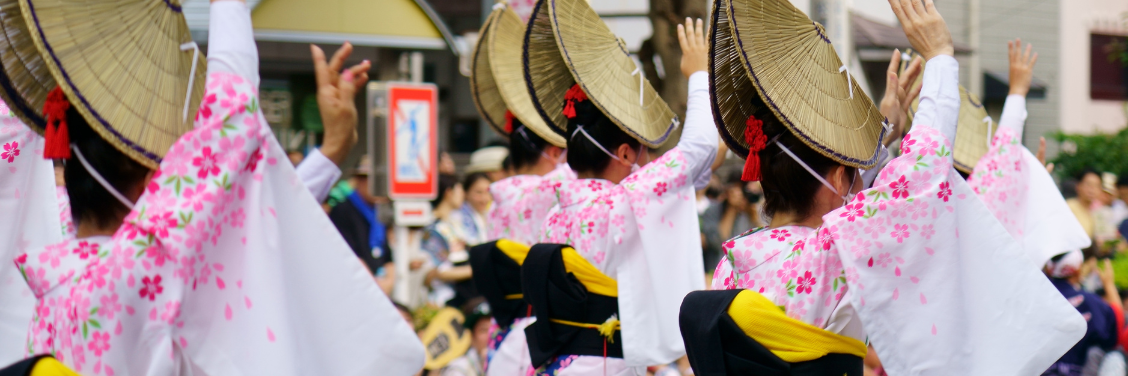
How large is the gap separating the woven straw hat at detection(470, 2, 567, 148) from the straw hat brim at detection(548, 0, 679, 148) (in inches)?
28.0

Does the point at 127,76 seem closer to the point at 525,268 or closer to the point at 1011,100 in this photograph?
the point at 525,268

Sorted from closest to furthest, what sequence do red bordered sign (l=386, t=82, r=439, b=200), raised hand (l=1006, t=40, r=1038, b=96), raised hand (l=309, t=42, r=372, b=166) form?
raised hand (l=309, t=42, r=372, b=166) → raised hand (l=1006, t=40, r=1038, b=96) → red bordered sign (l=386, t=82, r=439, b=200)

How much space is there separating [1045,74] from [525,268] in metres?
14.1

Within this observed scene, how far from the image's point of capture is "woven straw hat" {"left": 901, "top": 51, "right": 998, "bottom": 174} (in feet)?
13.5

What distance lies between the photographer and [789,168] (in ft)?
7.77

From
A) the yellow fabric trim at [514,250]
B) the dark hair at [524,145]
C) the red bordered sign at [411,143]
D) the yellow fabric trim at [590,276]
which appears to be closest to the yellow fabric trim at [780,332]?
the yellow fabric trim at [590,276]

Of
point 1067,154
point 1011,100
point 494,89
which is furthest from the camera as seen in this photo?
point 1067,154

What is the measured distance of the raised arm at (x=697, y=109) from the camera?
10.7 ft

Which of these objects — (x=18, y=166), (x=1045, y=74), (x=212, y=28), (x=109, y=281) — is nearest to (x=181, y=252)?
(x=109, y=281)

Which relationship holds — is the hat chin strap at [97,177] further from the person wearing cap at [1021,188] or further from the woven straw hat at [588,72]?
the person wearing cap at [1021,188]

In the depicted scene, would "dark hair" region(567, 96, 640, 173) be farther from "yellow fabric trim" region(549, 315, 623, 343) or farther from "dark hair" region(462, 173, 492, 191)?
"dark hair" region(462, 173, 492, 191)

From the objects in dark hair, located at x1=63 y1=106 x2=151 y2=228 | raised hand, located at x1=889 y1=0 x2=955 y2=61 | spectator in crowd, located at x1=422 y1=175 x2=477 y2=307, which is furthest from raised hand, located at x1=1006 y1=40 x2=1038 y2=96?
spectator in crowd, located at x1=422 y1=175 x2=477 y2=307

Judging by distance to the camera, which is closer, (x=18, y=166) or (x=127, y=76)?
(x=127, y=76)

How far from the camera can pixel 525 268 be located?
11.6 feet
